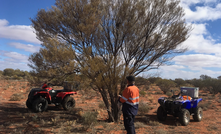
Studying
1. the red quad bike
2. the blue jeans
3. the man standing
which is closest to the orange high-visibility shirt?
the man standing

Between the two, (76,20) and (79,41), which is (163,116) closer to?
(79,41)

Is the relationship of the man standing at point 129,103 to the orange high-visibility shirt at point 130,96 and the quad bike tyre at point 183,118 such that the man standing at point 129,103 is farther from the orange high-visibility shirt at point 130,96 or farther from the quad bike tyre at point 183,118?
the quad bike tyre at point 183,118

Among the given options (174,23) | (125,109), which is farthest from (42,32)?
(174,23)

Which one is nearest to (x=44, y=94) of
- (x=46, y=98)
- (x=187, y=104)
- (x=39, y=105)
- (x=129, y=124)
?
(x=46, y=98)

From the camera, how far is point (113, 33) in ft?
23.2

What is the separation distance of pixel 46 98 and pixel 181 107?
23.4 ft

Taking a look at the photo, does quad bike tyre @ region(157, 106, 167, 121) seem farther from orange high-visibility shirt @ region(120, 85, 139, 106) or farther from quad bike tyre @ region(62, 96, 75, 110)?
quad bike tyre @ region(62, 96, 75, 110)

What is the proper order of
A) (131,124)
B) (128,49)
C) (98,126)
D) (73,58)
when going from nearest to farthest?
(131,124) < (73,58) < (98,126) < (128,49)

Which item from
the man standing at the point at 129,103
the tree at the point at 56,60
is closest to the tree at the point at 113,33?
the tree at the point at 56,60

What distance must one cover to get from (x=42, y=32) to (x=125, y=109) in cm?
546

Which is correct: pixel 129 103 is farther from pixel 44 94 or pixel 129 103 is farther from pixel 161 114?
pixel 44 94

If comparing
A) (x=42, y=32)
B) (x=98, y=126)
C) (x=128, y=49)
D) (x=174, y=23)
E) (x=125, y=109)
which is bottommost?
(x=98, y=126)

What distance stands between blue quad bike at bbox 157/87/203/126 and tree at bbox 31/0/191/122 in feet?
6.24

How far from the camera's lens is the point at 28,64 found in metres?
7.03
